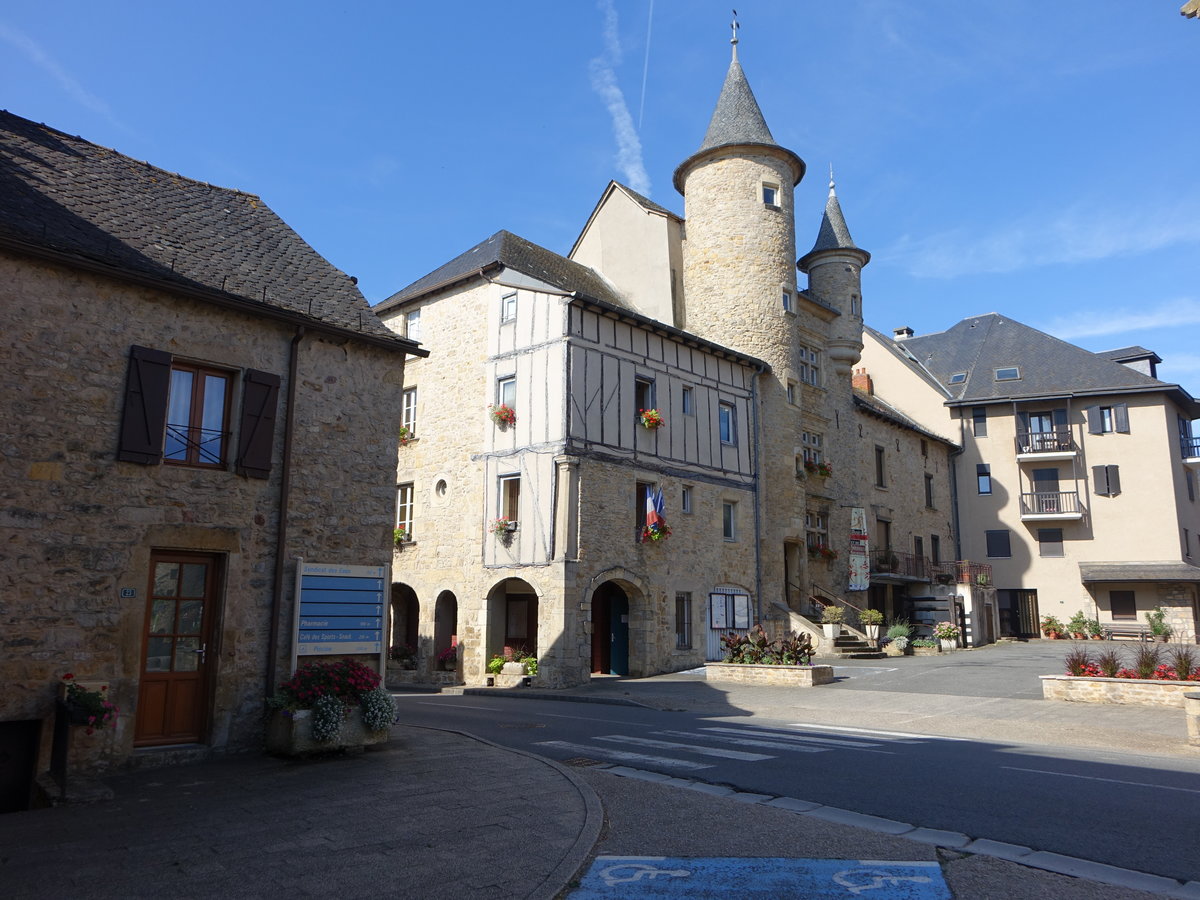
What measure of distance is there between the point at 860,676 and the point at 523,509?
814 centimetres

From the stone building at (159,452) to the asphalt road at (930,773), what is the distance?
11.6 feet

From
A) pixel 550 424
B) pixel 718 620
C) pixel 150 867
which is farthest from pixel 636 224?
pixel 150 867

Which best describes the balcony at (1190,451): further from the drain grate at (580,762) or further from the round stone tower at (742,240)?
the drain grate at (580,762)

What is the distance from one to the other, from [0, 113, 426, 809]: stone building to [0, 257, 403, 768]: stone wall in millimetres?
19

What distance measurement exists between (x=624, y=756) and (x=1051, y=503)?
29.2 metres

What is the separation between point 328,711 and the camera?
29.8ft

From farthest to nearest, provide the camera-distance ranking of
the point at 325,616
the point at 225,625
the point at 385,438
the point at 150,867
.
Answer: the point at 385,438 → the point at 325,616 → the point at 225,625 → the point at 150,867

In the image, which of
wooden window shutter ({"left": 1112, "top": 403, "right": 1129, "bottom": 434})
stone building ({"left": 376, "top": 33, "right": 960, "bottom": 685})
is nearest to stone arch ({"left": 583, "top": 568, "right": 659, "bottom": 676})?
stone building ({"left": 376, "top": 33, "right": 960, "bottom": 685})

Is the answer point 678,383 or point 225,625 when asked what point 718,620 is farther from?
point 225,625

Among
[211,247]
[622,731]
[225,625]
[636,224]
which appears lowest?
[622,731]

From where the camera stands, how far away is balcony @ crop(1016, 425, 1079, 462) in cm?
3306

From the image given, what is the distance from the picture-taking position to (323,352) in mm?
10609

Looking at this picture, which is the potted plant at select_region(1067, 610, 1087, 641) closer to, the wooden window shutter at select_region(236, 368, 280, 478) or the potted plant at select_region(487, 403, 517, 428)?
the potted plant at select_region(487, 403, 517, 428)

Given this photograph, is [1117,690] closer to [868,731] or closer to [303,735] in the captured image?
[868,731]
